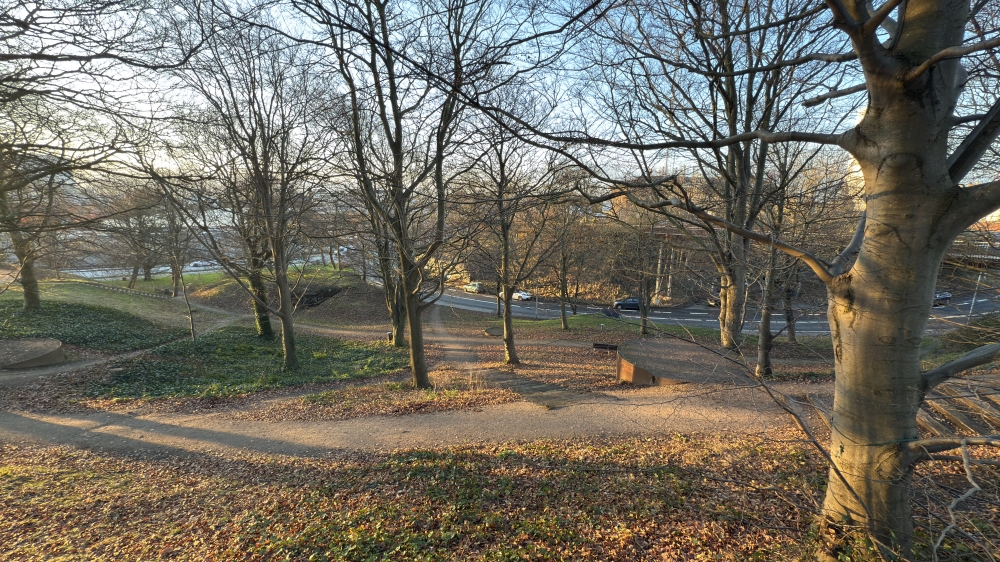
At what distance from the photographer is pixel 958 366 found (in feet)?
8.45

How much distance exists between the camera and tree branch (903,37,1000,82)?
1.82m

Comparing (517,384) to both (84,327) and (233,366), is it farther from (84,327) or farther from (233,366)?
(84,327)

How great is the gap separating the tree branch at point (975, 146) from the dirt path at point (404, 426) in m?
5.79

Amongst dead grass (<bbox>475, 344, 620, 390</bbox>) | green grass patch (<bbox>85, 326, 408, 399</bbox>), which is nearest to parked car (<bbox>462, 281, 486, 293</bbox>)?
dead grass (<bbox>475, 344, 620, 390</bbox>)

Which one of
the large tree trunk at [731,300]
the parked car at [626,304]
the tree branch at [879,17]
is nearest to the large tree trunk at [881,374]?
the tree branch at [879,17]

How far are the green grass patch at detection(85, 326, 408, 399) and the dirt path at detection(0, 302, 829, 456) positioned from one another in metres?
2.34

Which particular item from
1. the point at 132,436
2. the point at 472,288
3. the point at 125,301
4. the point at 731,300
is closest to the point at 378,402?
the point at 132,436

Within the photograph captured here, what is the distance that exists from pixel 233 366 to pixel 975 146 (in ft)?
64.1

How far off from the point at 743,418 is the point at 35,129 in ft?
44.3

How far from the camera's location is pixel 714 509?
185 inches

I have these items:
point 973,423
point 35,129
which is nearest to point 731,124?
point 973,423

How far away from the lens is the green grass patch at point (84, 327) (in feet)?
53.7

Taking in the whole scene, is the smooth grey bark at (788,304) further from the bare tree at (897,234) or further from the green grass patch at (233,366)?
the green grass patch at (233,366)

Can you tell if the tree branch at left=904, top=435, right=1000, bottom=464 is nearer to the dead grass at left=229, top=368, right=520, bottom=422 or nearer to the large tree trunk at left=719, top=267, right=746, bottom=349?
the large tree trunk at left=719, top=267, right=746, bottom=349
